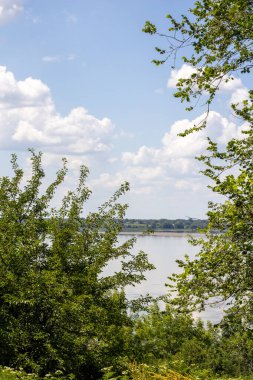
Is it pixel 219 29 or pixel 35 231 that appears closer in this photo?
pixel 219 29

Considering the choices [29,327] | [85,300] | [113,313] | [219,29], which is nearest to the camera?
[219,29]

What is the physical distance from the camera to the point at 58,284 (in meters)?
17.4

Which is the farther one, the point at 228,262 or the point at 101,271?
the point at 101,271

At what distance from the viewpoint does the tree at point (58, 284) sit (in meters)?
17.1

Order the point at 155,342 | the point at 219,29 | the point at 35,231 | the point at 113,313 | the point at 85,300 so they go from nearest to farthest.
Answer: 1. the point at 219,29
2. the point at 85,300
3. the point at 113,313
4. the point at 35,231
5. the point at 155,342

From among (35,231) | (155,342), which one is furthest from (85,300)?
(155,342)

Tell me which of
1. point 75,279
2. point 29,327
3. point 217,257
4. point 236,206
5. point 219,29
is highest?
point 219,29

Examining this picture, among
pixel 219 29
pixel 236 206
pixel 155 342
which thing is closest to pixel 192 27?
pixel 219 29

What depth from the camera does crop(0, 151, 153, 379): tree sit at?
1709 cm

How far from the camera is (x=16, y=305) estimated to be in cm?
1823

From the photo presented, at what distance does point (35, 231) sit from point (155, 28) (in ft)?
35.7

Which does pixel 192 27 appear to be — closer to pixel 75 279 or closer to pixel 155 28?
pixel 155 28

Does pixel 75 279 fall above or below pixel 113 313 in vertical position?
above

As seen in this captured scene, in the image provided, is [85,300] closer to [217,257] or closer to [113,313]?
[113,313]
